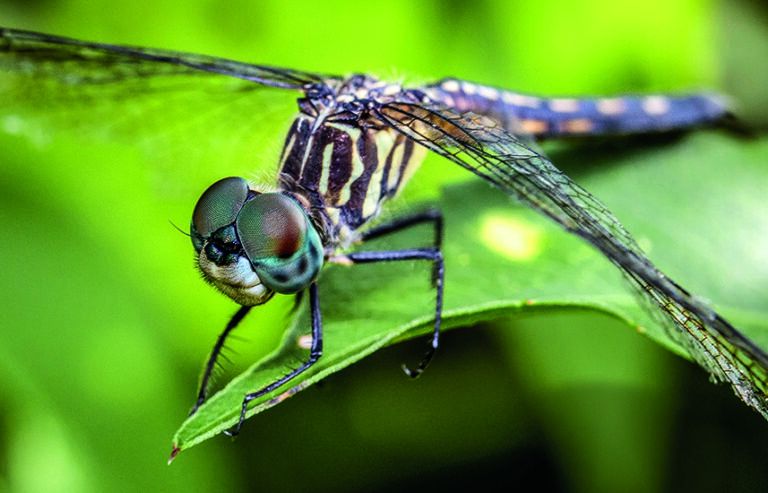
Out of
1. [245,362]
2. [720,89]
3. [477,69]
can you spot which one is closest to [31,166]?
[245,362]

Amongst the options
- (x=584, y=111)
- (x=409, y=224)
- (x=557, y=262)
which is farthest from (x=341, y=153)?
(x=584, y=111)

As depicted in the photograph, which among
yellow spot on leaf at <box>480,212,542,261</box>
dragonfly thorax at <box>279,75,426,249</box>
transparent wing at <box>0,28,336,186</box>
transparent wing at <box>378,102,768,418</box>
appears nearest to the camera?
transparent wing at <box>378,102,768,418</box>

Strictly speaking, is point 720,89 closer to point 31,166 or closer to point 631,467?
point 631,467

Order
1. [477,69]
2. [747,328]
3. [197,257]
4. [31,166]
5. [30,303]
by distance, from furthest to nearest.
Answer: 1. [477,69]
2. [31,166]
3. [30,303]
4. [747,328]
5. [197,257]

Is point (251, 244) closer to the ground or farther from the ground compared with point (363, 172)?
closer to the ground

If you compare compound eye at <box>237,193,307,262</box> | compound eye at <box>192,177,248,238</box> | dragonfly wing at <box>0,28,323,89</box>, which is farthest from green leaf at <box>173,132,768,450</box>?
dragonfly wing at <box>0,28,323,89</box>

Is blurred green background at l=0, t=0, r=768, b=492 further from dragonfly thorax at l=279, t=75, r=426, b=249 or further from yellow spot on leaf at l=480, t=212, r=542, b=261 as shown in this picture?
yellow spot on leaf at l=480, t=212, r=542, b=261

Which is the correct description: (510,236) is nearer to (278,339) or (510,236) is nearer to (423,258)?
(423,258)
